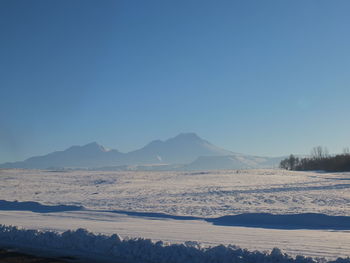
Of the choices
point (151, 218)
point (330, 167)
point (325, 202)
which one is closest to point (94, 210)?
point (151, 218)

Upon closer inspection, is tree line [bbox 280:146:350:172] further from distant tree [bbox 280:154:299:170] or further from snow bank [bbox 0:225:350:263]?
snow bank [bbox 0:225:350:263]

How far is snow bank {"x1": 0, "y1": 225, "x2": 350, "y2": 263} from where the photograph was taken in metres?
7.45

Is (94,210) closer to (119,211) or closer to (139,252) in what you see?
(119,211)

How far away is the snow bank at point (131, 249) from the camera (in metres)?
7.45

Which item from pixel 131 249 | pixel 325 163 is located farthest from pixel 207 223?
pixel 325 163

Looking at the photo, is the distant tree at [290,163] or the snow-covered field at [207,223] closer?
the snow-covered field at [207,223]

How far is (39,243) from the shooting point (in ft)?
32.3

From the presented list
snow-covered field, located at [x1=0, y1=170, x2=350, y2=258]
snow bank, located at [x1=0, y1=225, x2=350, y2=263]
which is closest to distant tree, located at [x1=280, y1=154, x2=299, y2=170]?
snow-covered field, located at [x1=0, y1=170, x2=350, y2=258]

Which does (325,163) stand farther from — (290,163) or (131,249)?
(131,249)

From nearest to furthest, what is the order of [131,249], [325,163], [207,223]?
[131,249], [207,223], [325,163]

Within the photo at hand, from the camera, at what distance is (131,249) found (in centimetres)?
852

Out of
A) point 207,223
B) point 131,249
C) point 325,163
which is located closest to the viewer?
point 131,249

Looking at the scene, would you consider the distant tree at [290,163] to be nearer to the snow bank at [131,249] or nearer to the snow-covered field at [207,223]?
the snow-covered field at [207,223]

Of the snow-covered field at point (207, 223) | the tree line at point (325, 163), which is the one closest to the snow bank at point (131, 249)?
the snow-covered field at point (207, 223)
